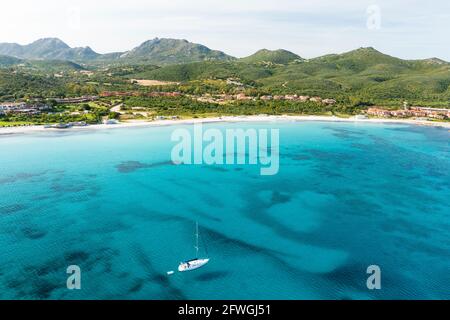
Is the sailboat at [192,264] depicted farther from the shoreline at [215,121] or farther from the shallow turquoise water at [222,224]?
the shoreline at [215,121]

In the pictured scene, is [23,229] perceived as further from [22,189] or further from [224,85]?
[224,85]

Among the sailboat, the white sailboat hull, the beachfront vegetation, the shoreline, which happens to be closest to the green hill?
the beachfront vegetation

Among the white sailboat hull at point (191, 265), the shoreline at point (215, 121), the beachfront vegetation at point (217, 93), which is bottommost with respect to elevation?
the white sailboat hull at point (191, 265)

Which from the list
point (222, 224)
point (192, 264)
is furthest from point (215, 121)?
point (192, 264)

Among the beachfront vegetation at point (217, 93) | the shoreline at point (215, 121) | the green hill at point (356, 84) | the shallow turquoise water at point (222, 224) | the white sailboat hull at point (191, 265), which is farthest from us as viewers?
the green hill at point (356, 84)

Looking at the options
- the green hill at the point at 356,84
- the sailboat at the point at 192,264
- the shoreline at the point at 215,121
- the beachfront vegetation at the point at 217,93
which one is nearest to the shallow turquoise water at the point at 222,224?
the sailboat at the point at 192,264

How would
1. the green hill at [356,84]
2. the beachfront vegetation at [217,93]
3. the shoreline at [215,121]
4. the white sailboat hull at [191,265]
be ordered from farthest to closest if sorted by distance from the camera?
1. the green hill at [356,84]
2. the beachfront vegetation at [217,93]
3. the shoreline at [215,121]
4. the white sailboat hull at [191,265]

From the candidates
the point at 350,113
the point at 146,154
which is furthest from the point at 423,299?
the point at 350,113
